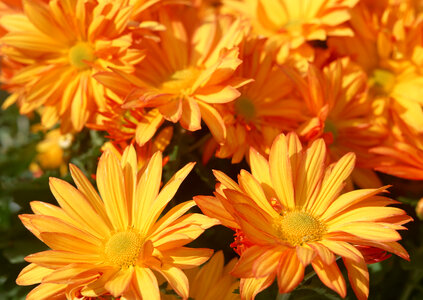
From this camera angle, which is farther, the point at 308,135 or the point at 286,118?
the point at 286,118

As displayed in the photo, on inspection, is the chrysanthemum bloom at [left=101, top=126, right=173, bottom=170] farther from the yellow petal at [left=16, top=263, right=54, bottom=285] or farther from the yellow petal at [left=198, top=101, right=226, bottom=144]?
the yellow petal at [left=16, top=263, right=54, bottom=285]

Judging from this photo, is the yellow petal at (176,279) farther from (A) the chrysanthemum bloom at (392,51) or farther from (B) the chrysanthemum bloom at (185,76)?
(A) the chrysanthemum bloom at (392,51)

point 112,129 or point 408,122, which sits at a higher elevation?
point 112,129

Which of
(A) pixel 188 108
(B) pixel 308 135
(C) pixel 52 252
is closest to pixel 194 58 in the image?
(A) pixel 188 108

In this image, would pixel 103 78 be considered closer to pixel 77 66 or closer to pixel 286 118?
pixel 77 66

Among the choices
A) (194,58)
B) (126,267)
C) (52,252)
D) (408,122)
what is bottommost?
(408,122)

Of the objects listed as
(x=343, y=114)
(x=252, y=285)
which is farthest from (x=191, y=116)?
(x=343, y=114)
